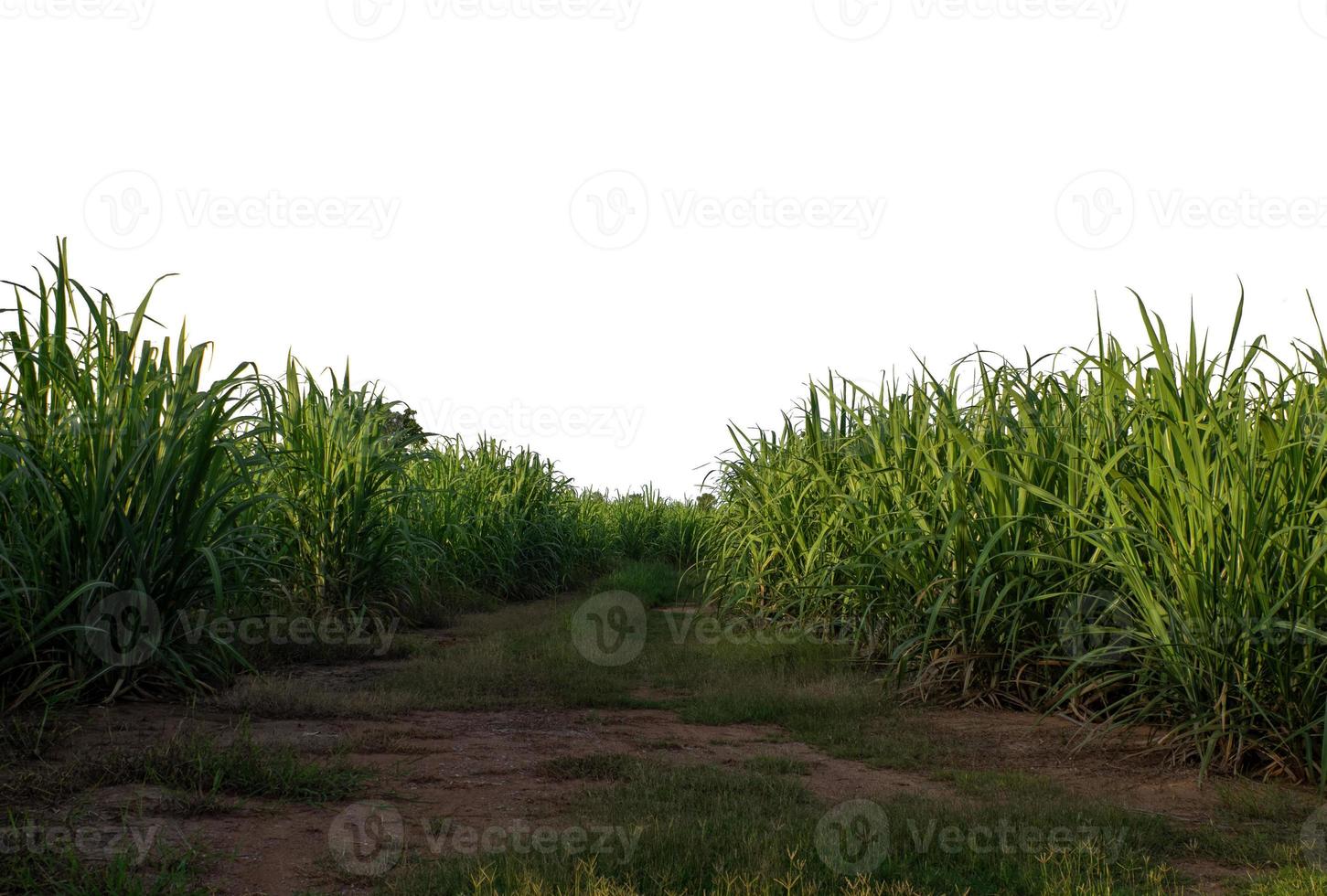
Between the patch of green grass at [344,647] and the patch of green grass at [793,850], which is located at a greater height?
the patch of green grass at [344,647]

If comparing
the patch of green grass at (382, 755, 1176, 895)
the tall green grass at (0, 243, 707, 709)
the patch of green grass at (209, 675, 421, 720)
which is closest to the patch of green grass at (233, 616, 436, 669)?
the tall green grass at (0, 243, 707, 709)

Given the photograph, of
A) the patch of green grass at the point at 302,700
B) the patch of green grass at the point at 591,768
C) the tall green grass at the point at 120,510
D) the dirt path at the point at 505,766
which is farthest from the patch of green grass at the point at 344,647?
the patch of green grass at the point at 591,768

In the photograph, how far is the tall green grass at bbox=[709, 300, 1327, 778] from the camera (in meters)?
3.25

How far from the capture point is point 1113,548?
3.72 meters

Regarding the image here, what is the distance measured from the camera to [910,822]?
8.97 ft

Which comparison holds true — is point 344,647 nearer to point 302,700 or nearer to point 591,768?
point 302,700

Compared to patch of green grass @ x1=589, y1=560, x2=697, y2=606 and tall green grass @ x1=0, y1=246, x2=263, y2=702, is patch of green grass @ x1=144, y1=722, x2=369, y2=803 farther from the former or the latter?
patch of green grass @ x1=589, y1=560, x2=697, y2=606

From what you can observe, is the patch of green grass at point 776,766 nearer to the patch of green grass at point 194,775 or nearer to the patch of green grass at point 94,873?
the patch of green grass at point 194,775

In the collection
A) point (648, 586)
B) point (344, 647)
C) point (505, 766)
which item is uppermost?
point (648, 586)

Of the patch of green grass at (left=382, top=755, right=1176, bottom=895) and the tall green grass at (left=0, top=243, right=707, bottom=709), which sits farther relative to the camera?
the tall green grass at (left=0, top=243, right=707, bottom=709)

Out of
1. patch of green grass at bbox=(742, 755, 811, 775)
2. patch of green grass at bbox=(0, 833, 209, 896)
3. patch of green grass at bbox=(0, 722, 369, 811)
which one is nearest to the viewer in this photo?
patch of green grass at bbox=(0, 833, 209, 896)

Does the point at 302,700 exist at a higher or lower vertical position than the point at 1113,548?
lower

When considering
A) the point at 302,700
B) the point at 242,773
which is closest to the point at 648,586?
the point at 302,700

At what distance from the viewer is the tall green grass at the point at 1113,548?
10.7ft
